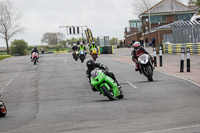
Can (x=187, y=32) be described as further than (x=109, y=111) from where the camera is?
Yes

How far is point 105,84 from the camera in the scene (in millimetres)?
12305

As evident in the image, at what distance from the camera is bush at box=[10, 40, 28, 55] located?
94.8 meters

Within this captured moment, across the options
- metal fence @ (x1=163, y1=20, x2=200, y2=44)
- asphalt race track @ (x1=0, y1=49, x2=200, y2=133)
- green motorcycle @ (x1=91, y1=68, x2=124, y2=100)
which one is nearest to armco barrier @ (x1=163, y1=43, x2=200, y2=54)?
metal fence @ (x1=163, y1=20, x2=200, y2=44)

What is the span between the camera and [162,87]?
14.9m

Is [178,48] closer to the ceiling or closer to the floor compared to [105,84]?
closer to the floor

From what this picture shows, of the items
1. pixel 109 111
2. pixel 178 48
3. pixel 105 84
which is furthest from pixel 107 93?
pixel 178 48

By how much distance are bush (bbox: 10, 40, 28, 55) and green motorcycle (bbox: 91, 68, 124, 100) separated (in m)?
83.7

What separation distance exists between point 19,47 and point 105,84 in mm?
84906

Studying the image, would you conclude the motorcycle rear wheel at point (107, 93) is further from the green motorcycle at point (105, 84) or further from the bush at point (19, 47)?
the bush at point (19, 47)

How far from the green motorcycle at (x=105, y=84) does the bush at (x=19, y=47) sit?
275 ft

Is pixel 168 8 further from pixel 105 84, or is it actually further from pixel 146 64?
pixel 105 84

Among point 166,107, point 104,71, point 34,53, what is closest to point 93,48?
point 34,53

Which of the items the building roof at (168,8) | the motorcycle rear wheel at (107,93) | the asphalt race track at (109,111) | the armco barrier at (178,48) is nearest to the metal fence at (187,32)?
the armco barrier at (178,48)

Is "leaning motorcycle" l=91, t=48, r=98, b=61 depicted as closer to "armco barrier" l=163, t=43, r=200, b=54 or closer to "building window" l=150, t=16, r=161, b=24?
"armco barrier" l=163, t=43, r=200, b=54
